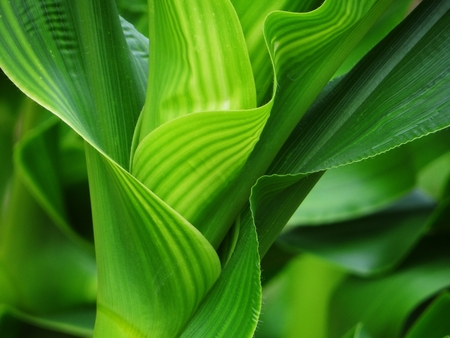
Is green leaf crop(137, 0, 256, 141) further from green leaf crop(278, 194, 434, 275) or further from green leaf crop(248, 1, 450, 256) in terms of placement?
green leaf crop(278, 194, 434, 275)

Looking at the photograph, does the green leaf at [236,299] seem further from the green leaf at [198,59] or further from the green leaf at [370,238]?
the green leaf at [370,238]

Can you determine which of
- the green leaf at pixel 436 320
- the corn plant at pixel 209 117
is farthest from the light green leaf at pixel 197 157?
the green leaf at pixel 436 320

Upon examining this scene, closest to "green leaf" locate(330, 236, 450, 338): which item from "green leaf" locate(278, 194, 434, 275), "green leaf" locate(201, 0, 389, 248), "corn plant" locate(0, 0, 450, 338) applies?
"green leaf" locate(278, 194, 434, 275)

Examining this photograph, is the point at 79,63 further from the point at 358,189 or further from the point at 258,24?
the point at 358,189

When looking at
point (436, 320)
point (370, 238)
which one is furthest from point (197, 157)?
point (370, 238)

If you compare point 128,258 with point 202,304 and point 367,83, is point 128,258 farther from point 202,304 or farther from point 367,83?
point 367,83
